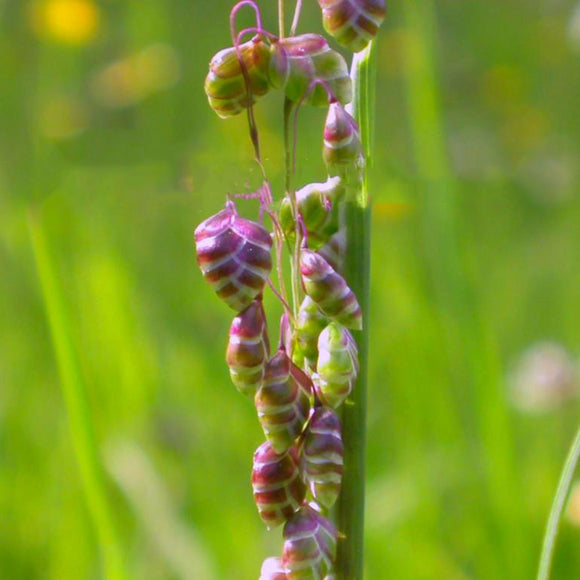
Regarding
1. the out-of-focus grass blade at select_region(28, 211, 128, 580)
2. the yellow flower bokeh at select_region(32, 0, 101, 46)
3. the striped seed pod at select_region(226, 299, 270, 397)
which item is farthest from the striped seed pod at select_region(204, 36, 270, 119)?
the yellow flower bokeh at select_region(32, 0, 101, 46)

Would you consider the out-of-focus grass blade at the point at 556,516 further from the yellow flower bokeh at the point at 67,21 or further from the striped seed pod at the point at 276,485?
the yellow flower bokeh at the point at 67,21

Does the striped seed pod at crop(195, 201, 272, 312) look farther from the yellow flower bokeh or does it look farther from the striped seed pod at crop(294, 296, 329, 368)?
the yellow flower bokeh

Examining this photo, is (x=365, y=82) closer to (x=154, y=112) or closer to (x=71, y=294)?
(x=71, y=294)

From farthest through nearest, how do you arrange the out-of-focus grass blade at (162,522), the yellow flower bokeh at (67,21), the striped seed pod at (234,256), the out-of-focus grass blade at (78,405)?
1. the yellow flower bokeh at (67,21)
2. the out-of-focus grass blade at (162,522)
3. the out-of-focus grass blade at (78,405)
4. the striped seed pod at (234,256)

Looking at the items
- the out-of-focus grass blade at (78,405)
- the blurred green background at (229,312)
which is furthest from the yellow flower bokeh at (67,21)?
the out-of-focus grass blade at (78,405)

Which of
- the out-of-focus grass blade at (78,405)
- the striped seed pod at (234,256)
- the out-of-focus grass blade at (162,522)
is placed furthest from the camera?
the out-of-focus grass blade at (162,522)

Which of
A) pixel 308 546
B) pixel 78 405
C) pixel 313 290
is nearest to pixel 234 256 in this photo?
pixel 313 290

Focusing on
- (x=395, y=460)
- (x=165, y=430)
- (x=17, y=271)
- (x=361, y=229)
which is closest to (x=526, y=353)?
(x=395, y=460)

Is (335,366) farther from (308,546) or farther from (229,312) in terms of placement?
(229,312)
